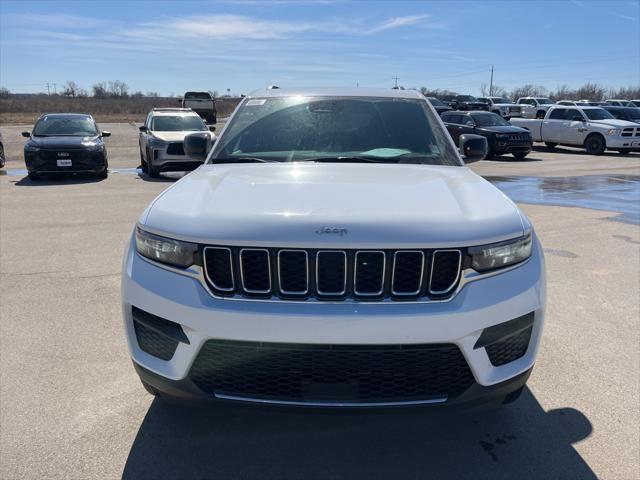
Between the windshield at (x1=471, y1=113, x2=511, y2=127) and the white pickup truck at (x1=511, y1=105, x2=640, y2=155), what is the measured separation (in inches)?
147

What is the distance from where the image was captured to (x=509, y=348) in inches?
100

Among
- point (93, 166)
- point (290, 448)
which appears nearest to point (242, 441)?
point (290, 448)

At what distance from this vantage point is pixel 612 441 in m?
2.93

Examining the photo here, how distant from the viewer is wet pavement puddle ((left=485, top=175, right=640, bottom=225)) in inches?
401

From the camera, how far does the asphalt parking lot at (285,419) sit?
271 cm

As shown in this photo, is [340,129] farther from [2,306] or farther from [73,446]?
[2,306]

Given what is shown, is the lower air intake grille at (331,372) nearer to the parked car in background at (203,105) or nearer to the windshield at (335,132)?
the windshield at (335,132)

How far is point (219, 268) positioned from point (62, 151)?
41.8 feet

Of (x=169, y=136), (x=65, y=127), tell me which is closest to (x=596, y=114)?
(x=169, y=136)

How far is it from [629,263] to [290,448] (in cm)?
507

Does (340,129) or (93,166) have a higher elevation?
(340,129)

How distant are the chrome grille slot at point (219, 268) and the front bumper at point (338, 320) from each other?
7cm

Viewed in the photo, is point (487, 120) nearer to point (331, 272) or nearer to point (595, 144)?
point (595, 144)

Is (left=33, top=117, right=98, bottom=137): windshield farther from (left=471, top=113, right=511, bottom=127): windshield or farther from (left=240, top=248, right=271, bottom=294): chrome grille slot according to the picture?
(left=240, top=248, right=271, bottom=294): chrome grille slot
